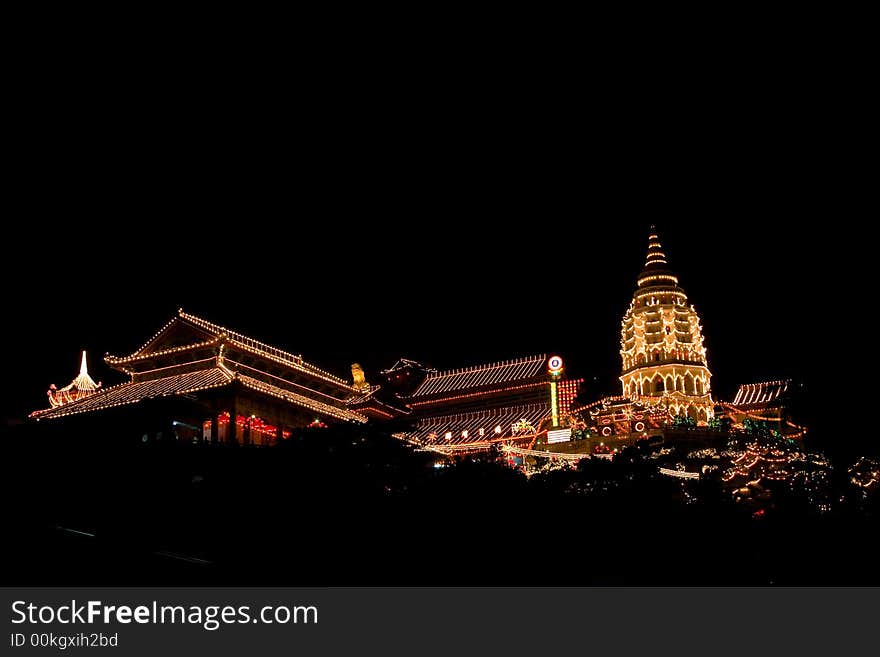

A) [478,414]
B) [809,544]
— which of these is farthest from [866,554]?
[478,414]

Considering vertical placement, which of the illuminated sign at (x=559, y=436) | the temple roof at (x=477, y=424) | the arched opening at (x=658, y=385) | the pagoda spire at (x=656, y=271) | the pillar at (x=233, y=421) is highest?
the pagoda spire at (x=656, y=271)

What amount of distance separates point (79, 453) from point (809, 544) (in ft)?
73.0

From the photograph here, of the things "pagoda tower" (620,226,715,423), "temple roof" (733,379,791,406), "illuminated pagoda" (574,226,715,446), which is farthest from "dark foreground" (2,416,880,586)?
"temple roof" (733,379,791,406)

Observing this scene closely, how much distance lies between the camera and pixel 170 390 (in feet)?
144

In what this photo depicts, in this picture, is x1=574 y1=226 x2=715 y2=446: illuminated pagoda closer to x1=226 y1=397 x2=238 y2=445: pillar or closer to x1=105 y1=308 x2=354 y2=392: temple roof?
x1=105 y1=308 x2=354 y2=392: temple roof

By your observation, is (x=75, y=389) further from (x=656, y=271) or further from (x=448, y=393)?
(x=656, y=271)

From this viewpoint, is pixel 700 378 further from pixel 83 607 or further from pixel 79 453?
pixel 83 607

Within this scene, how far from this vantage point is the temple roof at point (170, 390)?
143 ft

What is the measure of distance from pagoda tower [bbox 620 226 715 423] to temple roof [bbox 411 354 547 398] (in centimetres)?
819

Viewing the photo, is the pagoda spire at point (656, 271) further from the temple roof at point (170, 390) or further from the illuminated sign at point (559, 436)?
the temple roof at point (170, 390)

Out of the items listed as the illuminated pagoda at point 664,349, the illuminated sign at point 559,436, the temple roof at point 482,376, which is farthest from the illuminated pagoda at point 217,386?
the illuminated pagoda at point 664,349

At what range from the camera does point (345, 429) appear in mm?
27859

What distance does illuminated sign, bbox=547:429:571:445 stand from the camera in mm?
55750

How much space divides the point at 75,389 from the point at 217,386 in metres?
20.6
